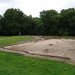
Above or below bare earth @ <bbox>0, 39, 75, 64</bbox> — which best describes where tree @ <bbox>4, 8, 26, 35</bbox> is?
above

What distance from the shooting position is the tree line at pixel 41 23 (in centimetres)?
5594

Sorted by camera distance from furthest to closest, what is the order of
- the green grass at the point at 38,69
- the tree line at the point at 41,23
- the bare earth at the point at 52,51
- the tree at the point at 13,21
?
the tree at the point at 13,21
the tree line at the point at 41,23
the bare earth at the point at 52,51
the green grass at the point at 38,69

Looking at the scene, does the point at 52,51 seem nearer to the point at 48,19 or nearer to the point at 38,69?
the point at 38,69

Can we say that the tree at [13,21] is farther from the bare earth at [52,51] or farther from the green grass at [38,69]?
the green grass at [38,69]

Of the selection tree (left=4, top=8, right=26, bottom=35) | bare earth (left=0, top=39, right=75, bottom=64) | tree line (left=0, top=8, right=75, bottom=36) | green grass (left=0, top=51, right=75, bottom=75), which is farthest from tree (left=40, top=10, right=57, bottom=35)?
green grass (left=0, top=51, right=75, bottom=75)

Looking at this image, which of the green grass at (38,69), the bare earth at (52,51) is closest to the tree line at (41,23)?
the bare earth at (52,51)

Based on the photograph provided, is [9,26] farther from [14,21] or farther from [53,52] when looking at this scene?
[53,52]

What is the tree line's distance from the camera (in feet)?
184

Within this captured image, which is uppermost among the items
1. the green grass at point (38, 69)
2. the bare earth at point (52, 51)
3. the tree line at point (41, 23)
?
the tree line at point (41, 23)

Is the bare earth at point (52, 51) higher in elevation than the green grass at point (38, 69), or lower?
higher

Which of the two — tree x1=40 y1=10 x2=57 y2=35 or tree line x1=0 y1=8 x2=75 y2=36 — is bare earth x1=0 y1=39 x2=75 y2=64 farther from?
tree x1=40 y1=10 x2=57 y2=35

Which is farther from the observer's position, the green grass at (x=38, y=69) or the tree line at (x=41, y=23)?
the tree line at (x=41, y=23)

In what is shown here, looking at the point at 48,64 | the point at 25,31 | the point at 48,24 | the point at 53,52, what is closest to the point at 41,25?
the point at 48,24

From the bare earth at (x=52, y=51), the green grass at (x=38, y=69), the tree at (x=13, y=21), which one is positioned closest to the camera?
the green grass at (x=38, y=69)
